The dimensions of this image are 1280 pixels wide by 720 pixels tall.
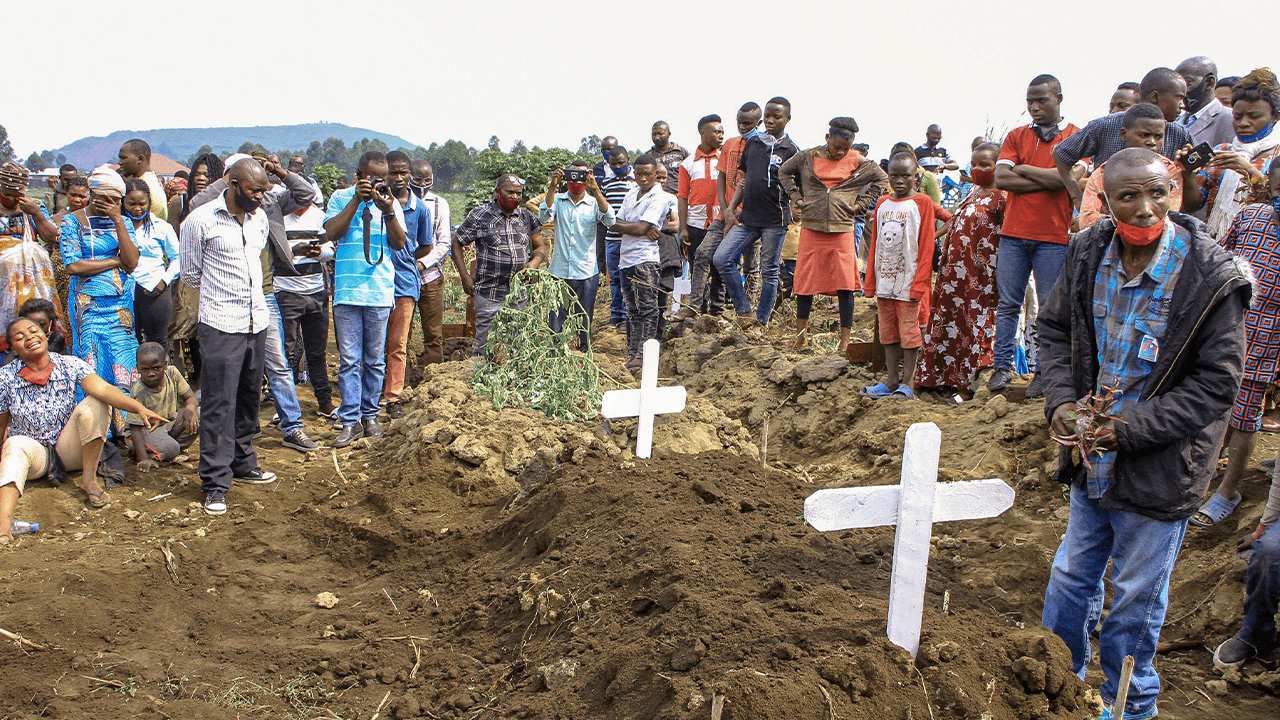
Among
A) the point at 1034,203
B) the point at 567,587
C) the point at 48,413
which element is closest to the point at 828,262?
the point at 1034,203

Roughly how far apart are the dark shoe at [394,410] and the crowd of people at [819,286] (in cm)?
2

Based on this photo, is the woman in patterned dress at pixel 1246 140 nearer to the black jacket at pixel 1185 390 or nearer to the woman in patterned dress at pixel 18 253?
the black jacket at pixel 1185 390

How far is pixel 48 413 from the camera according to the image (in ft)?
19.4

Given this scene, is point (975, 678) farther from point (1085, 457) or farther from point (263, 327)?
point (263, 327)

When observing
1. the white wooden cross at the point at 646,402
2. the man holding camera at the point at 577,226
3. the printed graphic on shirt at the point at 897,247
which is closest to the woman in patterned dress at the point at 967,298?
the printed graphic on shirt at the point at 897,247

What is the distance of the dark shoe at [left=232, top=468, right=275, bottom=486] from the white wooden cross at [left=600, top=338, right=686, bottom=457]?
285 cm

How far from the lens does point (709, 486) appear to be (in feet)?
15.0

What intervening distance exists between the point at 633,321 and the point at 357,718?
5825 mm

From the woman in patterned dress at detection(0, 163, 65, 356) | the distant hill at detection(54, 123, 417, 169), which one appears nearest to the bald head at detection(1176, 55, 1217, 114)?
the woman in patterned dress at detection(0, 163, 65, 356)

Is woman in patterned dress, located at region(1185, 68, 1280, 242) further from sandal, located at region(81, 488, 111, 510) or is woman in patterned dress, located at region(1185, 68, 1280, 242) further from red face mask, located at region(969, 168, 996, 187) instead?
sandal, located at region(81, 488, 111, 510)

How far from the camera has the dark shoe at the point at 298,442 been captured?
7.16 m

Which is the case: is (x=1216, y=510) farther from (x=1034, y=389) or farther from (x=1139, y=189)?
(x=1139, y=189)

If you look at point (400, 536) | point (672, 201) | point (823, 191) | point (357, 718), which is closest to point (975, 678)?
point (357, 718)

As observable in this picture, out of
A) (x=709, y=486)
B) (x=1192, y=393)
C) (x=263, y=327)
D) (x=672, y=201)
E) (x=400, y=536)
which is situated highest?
(x=672, y=201)
